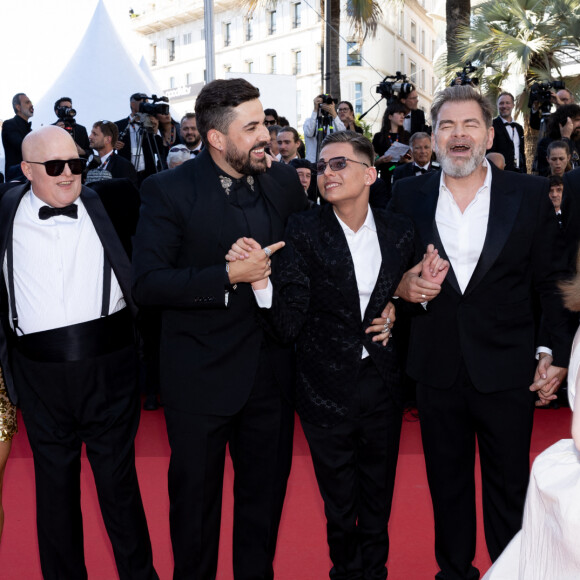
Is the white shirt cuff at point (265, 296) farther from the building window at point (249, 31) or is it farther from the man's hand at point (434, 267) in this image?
the building window at point (249, 31)

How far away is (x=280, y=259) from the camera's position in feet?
8.87

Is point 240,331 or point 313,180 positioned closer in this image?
point 240,331

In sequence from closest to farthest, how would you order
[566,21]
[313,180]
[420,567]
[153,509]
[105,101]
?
[420,567] → [153,509] → [313,180] → [105,101] → [566,21]

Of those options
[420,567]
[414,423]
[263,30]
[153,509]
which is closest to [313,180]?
[414,423]

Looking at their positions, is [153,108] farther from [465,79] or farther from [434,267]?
[434,267]

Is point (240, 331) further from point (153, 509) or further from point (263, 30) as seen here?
point (263, 30)

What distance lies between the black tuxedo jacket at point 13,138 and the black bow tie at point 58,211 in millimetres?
7285

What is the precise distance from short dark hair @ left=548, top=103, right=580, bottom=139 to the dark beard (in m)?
5.86

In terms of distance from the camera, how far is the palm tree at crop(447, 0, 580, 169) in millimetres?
16453

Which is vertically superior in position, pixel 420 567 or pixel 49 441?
pixel 49 441

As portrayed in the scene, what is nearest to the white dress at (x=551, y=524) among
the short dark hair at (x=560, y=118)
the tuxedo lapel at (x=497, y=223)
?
the tuxedo lapel at (x=497, y=223)

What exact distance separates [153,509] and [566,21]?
16.5m

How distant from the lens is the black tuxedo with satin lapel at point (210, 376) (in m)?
2.60

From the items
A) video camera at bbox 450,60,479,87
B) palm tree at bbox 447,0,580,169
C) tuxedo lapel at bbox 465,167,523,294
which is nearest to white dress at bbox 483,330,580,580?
tuxedo lapel at bbox 465,167,523,294
